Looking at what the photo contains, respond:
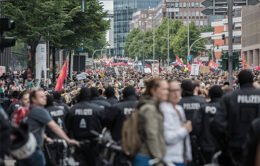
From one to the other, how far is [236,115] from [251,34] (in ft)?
398

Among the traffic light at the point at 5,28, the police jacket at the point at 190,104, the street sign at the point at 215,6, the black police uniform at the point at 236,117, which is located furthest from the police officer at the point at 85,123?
the street sign at the point at 215,6

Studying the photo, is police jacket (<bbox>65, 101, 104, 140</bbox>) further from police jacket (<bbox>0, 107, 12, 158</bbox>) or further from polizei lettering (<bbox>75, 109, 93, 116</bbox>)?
police jacket (<bbox>0, 107, 12, 158</bbox>)

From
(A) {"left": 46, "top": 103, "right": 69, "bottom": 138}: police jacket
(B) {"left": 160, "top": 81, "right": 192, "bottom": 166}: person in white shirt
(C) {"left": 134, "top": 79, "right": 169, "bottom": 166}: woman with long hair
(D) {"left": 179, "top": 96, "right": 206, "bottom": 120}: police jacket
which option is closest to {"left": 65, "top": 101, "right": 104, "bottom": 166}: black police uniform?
(A) {"left": 46, "top": 103, "right": 69, "bottom": 138}: police jacket

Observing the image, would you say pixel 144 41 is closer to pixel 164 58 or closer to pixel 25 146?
pixel 164 58

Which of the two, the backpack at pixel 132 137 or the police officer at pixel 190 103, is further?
the police officer at pixel 190 103

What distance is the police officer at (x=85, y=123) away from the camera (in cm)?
1355

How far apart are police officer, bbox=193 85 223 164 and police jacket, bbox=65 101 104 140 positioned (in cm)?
171

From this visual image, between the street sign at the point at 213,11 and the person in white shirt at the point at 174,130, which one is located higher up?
the street sign at the point at 213,11

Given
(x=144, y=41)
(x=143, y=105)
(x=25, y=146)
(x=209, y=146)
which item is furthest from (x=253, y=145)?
(x=144, y=41)

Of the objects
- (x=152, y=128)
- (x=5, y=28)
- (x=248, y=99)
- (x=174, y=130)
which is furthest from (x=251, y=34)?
(x=152, y=128)

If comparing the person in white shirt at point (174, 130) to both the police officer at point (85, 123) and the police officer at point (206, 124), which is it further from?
the police officer at point (85, 123)

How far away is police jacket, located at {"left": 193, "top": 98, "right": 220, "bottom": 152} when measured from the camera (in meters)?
12.4

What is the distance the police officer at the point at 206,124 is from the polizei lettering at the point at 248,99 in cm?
186

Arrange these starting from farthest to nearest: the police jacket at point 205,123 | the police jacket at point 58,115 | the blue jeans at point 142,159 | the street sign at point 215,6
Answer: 1. the street sign at point 215,6
2. the police jacket at point 58,115
3. the police jacket at point 205,123
4. the blue jeans at point 142,159
